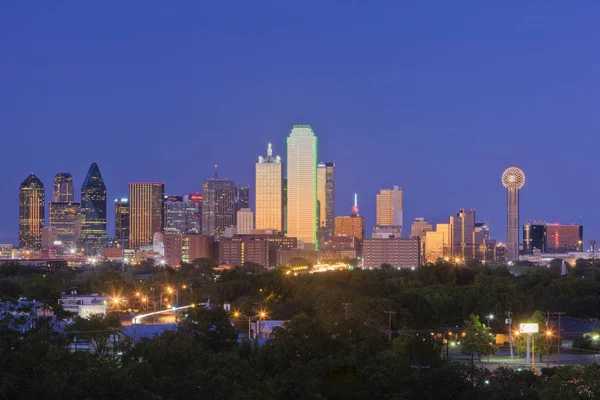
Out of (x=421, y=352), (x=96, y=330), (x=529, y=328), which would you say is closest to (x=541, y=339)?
(x=529, y=328)

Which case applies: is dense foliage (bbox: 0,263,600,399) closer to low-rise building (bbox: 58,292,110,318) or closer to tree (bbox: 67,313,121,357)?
tree (bbox: 67,313,121,357)

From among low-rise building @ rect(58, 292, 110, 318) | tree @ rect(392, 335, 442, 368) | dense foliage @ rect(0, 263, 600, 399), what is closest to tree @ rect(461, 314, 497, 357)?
dense foliage @ rect(0, 263, 600, 399)

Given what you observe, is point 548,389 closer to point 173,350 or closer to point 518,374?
point 518,374

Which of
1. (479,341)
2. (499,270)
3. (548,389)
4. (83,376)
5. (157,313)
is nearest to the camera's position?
(83,376)

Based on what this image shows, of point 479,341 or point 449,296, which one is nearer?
point 479,341

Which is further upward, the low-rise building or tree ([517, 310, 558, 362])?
the low-rise building

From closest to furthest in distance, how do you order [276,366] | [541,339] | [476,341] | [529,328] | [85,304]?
[276,366], [529,328], [476,341], [541,339], [85,304]

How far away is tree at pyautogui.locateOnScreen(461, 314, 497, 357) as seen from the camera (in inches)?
2076

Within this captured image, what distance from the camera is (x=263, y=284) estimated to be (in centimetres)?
8394

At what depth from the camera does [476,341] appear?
176 ft

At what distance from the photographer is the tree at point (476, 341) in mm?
52719

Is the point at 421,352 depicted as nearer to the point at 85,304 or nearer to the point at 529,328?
the point at 529,328

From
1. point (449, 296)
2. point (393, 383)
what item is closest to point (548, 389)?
point (393, 383)

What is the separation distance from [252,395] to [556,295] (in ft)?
179
